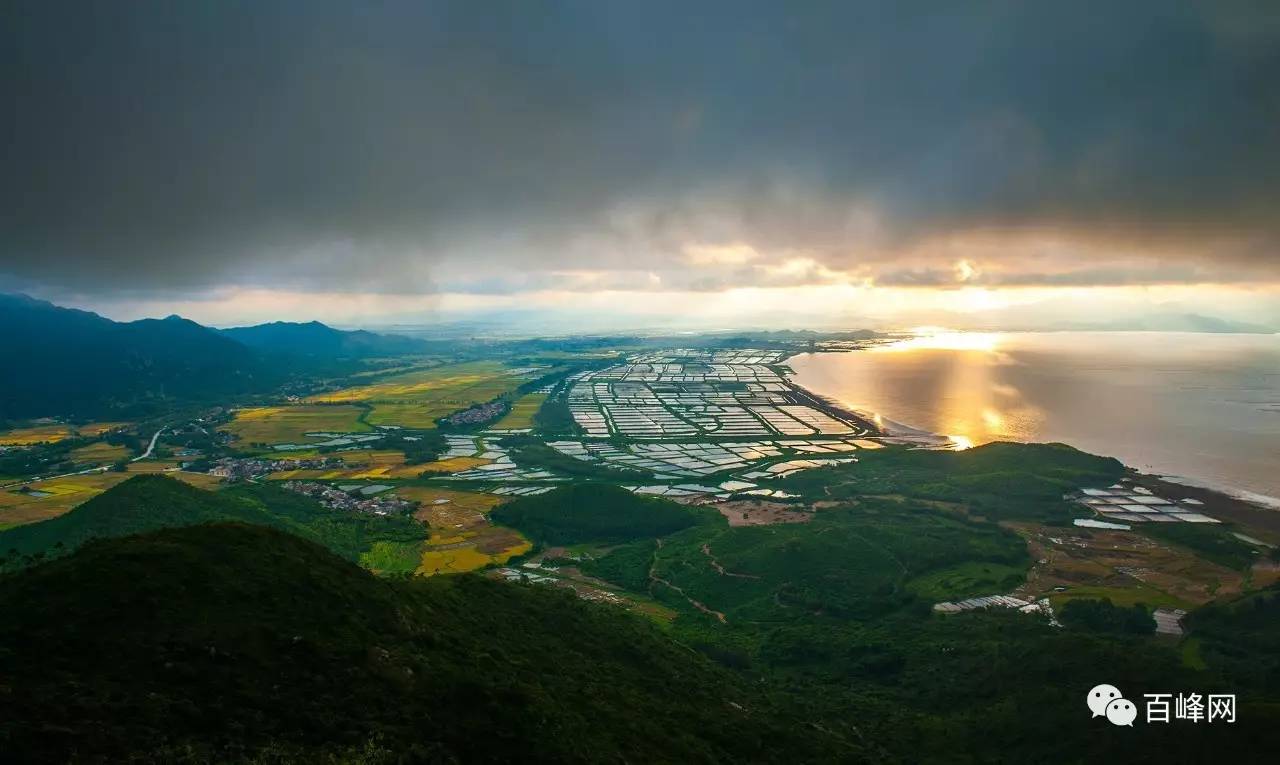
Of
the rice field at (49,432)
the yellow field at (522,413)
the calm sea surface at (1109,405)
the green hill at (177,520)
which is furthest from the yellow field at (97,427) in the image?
the calm sea surface at (1109,405)

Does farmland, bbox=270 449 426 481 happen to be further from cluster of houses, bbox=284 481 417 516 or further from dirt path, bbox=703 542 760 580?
dirt path, bbox=703 542 760 580

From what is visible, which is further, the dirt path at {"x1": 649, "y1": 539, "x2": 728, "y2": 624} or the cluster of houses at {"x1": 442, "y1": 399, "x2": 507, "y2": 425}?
the cluster of houses at {"x1": 442, "y1": 399, "x2": 507, "y2": 425}

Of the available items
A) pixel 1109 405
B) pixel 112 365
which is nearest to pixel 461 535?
pixel 1109 405

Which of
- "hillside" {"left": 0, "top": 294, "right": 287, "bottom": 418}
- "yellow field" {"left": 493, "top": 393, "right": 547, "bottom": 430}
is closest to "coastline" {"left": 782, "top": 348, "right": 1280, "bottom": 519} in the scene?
"yellow field" {"left": 493, "top": 393, "right": 547, "bottom": 430}

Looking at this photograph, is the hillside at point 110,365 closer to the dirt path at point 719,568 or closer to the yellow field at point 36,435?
the yellow field at point 36,435

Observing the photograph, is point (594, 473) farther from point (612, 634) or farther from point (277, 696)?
point (277, 696)

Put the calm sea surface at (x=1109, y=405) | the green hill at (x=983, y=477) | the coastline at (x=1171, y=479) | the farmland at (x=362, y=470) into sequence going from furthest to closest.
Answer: the calm sea surface at (x=1109, y=405), the farmland at (x=362, y=470), the coastline at (x=1171, y=479), the green hill at (x=983, y=477)
